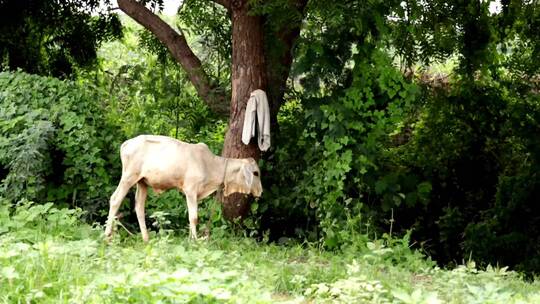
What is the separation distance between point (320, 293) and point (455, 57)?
25.1 ft

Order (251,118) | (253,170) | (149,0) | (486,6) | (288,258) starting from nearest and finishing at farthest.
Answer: (288,258) → (253,170) → (251,118) → (486,6) → (149,0)

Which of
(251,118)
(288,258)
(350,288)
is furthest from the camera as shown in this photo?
(251,118)

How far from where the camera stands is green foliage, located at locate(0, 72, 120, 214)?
9672 mm

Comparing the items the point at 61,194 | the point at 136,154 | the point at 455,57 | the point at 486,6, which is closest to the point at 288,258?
the point at 136,154

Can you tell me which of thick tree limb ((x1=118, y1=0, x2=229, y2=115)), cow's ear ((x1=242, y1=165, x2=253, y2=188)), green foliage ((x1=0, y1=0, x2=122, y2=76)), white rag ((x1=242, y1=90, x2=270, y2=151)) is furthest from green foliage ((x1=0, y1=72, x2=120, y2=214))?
cow's ear ((x1=242, y1=165, x2=253, y2=188))

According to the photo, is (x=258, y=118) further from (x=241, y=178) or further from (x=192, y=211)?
(x=192, y=211)

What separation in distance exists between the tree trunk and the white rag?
0.30 metres

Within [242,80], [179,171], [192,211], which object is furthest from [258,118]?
[192,211]

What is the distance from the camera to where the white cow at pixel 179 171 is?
8.34 m

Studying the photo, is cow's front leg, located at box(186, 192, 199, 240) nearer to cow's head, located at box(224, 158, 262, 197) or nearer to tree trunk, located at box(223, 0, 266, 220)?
cow's head, located at box(224, 158, 262, 197)

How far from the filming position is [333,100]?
9883 mm

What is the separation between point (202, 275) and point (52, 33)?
8.41 meters

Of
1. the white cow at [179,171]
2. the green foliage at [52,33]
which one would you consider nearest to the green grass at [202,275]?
the white cow at [179,171]

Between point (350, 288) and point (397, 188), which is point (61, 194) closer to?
point (397, 188)
